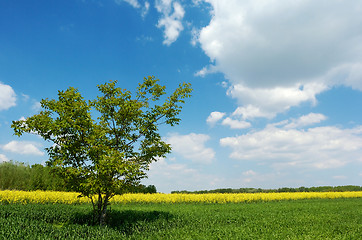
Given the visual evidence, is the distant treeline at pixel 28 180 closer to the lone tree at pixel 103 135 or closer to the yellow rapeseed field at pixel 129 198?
the yellow rapeseed field at pixel 129 198

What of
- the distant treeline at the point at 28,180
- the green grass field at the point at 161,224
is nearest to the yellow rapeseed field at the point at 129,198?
the green grass field at the point at 161,224

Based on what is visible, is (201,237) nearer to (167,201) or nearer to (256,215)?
(256,215)

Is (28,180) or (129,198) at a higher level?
(28,180)

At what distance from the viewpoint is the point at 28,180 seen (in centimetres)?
3192

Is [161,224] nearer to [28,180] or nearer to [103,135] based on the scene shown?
[103,135]

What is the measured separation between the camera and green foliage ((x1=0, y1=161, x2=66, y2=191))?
1239 inches

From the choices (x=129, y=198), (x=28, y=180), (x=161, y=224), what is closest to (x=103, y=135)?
(x=161, y=224)

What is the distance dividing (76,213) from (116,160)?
5.70 meters

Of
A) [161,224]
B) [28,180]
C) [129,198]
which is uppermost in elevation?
[28,180]

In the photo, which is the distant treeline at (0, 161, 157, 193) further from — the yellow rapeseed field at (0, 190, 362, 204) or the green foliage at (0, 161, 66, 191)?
the yellow rapeseed field at (0, 190, 362, 204)

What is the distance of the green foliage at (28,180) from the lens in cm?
3147

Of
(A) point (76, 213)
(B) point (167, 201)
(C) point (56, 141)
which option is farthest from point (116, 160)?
(B) point (167, 201)

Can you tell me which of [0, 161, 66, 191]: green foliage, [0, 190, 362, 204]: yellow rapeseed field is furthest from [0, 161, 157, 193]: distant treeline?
[0, 190, 362, 204]: yellow rapeseed field

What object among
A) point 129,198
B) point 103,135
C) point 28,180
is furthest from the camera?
point 28,180
